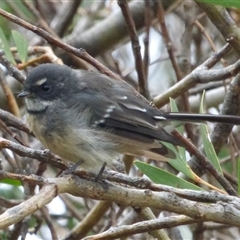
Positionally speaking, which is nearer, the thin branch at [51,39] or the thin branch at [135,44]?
the thin branch at [51,39]

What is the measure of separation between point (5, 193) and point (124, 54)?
1480mm

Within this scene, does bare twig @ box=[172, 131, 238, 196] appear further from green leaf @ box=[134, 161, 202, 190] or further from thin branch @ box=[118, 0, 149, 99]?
thin branch @ box=[118, 0, 149, 99]

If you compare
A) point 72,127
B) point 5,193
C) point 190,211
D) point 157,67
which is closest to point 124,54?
point 157,67

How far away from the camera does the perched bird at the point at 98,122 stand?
247 centimetres

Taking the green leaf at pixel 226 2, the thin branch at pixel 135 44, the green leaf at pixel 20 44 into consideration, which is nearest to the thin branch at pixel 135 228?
the green leaf at pixel 226 2

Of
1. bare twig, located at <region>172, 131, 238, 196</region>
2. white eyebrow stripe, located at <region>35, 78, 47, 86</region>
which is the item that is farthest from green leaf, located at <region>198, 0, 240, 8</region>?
white eyebrow stripe, located at <region>35, 78, 47, 86</region>

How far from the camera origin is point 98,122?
254 cm

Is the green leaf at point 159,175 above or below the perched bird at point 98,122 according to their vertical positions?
below

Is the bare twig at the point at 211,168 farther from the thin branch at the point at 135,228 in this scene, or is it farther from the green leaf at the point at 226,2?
the green leaf at the point at 226,2

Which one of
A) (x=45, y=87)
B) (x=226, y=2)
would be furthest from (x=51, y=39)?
(x=226, y=2)

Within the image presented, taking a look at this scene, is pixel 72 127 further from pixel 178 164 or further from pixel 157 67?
pixel 157 67

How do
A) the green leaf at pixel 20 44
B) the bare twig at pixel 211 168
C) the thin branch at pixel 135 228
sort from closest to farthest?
the thin branch at pixel 135 228 → the bare twig at pixel 211 168 → the green leaf at pixel 20 44

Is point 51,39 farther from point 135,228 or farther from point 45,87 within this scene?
point 135,228

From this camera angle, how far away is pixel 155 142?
2.47m
